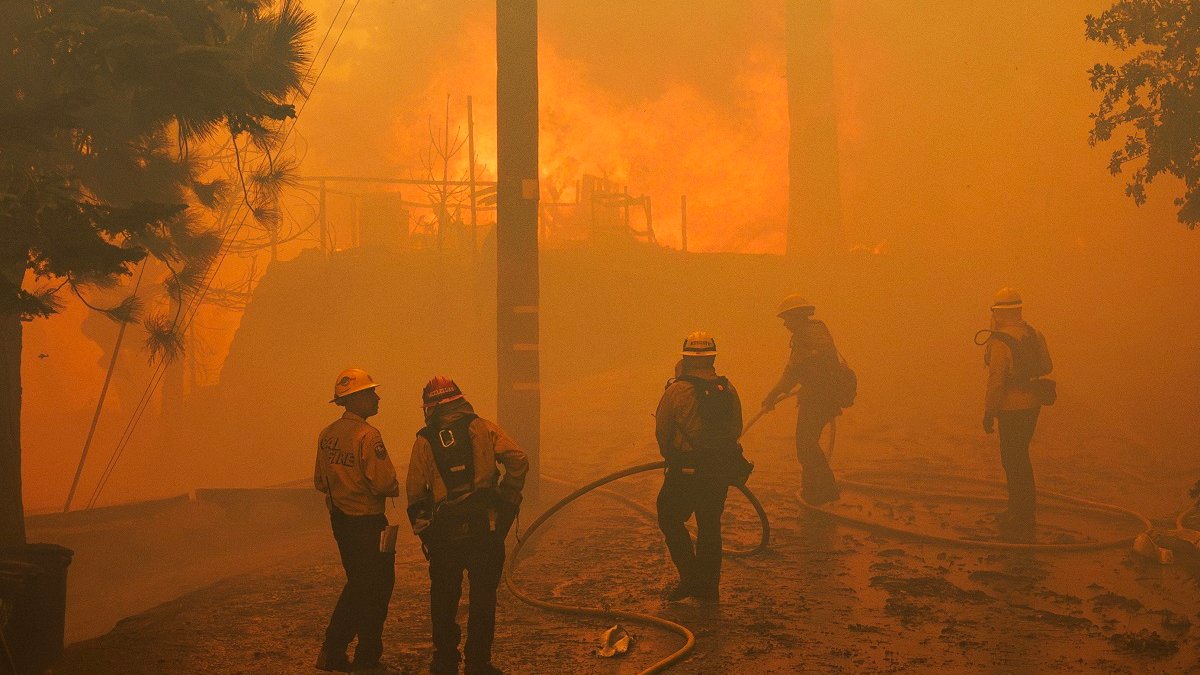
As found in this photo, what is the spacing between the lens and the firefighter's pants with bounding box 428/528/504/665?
5.94m

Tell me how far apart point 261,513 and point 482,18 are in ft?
135

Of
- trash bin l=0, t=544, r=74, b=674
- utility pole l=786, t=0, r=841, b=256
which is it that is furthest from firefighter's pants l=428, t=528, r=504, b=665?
utility pole l=786, t=0, r=841, b=256

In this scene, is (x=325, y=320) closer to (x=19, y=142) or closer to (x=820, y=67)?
(x=820, y=67)

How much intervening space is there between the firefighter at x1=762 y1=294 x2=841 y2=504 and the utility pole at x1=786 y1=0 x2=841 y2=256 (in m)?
16.9

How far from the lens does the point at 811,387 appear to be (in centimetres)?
1095

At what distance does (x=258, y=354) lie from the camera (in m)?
29.3

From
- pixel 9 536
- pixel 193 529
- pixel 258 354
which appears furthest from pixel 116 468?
pixel 9 536

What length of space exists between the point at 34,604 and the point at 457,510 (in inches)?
104

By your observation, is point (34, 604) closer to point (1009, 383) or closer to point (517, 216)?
point (517, 216)

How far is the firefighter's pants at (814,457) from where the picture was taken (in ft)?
36.1

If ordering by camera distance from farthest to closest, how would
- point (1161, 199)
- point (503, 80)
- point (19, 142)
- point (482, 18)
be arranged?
point (482, 18) < point (1161, 199) < point (503, 80) < point (19, 142)

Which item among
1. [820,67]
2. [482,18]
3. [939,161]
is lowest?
[939,161]

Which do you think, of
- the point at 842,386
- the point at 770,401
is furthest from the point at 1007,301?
the point at 770,401

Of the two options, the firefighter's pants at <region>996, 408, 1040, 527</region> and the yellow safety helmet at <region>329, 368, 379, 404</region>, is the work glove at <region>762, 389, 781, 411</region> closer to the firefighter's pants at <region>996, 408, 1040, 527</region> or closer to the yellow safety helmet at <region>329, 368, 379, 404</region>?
the firefighter's pants at <region>996, 408, 1040, 527</region>
